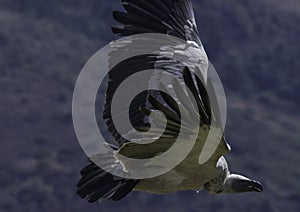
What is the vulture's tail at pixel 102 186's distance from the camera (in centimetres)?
802

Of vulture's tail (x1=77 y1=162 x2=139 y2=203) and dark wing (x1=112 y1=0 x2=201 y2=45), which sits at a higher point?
dark wing (x1=112 y1=0 x2=201 y2=45)

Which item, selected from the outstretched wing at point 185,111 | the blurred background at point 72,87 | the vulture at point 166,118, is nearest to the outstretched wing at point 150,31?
the vulture at point 166,118

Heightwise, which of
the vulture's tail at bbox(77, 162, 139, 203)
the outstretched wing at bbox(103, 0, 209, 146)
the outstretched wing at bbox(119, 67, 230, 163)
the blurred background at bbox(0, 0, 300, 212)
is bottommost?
the blurred background at bbox(0, 0, 300, 212)

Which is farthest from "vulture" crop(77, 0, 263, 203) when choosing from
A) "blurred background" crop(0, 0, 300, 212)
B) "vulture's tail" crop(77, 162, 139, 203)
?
"blurred background" crop(0, 0, 300, 212)

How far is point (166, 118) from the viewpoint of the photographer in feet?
23.3

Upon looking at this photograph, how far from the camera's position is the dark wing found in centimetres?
941

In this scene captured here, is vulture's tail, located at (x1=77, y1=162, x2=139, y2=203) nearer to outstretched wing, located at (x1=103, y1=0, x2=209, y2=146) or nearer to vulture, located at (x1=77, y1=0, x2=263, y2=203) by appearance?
vulture, located at (x1=77, y1=0, x2=263, y2=203)

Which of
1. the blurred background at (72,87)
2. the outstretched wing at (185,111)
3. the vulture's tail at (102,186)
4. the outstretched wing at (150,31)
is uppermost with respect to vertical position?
the outstretched wing at (185,111)

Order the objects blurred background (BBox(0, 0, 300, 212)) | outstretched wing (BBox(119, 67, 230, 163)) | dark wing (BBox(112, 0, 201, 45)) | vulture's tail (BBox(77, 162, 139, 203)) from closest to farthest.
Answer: outstretched wing (BBox(119, 67, 230, 163)) < vulture's tail (BBox(77, 162, 139, 203)) < dark wing (BBox(112, 0, 201, 45)) < blurred background (BBox(0, 0, 300, 212))

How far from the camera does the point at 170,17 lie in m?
9.60

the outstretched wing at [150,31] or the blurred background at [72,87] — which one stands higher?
the outstretched wing at [150,31]

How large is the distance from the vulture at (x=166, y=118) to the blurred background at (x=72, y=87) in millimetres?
24957

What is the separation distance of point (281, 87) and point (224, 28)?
4.37m

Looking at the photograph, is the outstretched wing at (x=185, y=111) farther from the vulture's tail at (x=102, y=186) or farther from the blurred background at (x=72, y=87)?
the blurred background at (x=72, y=87)
